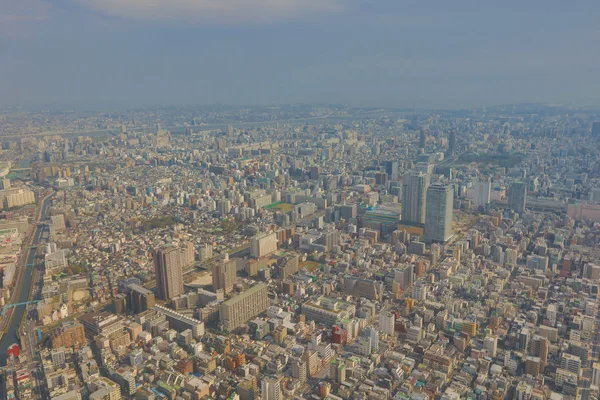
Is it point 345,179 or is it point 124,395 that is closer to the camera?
point 124,395

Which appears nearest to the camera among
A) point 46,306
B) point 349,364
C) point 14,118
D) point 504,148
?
point 349,364

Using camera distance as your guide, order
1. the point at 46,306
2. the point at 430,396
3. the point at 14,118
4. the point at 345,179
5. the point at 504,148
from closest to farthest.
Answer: the point at 430,396, the point at 46,306, the point at 345,179, the point at 504,148, the point at 14,118

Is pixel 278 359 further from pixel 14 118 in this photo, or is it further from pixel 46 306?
pixel 14 118

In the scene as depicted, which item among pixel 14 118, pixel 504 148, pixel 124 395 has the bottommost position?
pixel 124 395

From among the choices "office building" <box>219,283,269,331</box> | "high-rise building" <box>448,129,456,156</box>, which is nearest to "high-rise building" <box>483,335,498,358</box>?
"office building" <box>219,283,269,331</box>

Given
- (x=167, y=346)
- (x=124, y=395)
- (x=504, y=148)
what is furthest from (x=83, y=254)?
(x=504, y=148)

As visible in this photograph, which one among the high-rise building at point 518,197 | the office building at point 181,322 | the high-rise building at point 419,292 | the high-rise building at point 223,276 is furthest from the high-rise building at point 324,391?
the high-rise building at point 518,197

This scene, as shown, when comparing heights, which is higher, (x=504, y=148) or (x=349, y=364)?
(x=504, y=148)

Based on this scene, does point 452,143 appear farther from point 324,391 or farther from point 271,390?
point 271,390

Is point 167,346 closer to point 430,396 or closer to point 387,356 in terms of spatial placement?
point 387,356
